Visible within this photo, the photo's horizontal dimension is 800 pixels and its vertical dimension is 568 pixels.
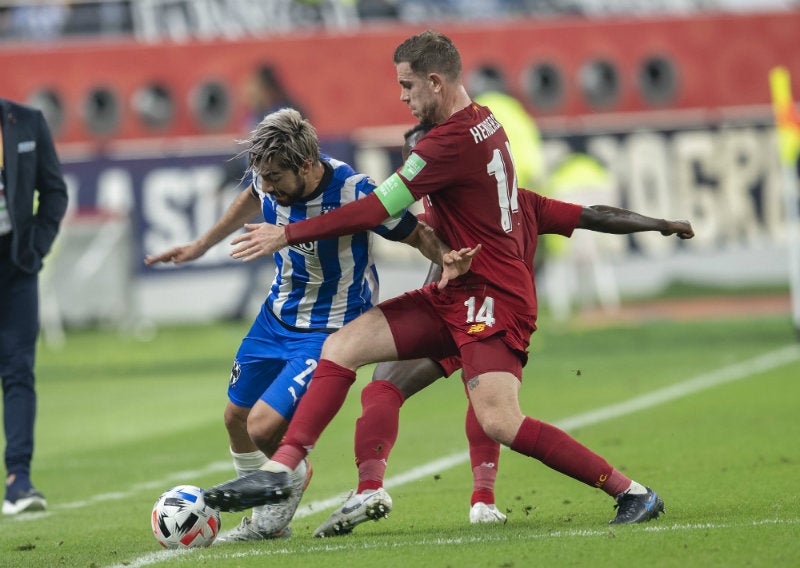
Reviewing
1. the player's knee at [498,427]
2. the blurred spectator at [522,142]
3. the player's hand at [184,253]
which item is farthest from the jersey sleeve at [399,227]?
the blurred spectator at [522,142]

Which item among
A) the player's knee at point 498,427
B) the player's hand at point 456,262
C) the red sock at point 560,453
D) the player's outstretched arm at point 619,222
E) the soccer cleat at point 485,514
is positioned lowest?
the soccer cleat at point 485,514

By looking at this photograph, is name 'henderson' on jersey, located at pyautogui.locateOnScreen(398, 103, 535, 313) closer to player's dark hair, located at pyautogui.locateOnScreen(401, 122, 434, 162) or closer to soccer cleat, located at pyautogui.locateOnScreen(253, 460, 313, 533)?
player's dark hair, located at pyautogui.locateOnScreen(401, 122, 434, 162)

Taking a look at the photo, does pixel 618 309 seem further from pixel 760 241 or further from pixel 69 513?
pixel 69 513

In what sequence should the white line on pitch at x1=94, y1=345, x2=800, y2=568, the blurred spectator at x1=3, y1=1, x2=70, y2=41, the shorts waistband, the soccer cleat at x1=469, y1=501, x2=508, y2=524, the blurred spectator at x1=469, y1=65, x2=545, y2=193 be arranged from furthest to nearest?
the blurred spectator at x1=3, y1=1, x2=70, y2=41, the blurred spectator at x1=469, y1=65, x2=545, y2=193, the shorts waistband, the white line on pitch at x1=94, y1=345, x2=800, y2=568, the soccer cleat at x1=469, y1=501, x2=508, y2=524

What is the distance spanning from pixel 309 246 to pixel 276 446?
86 cm

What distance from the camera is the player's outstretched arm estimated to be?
6383 mm

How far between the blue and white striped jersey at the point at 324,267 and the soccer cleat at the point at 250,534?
86cm

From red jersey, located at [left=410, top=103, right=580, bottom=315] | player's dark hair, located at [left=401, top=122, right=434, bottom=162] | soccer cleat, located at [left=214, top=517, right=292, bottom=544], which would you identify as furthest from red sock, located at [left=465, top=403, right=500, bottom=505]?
player's dark hair, located at [left=401, top=122, right=434, bottom=162]

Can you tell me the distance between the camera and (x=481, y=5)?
26266mm

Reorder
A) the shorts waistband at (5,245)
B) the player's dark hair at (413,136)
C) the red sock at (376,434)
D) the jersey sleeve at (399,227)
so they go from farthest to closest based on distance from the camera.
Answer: the shorts waistband at (5,245)
the player's dark hair at (413,136)
the red sock at (376,434)
the jersey sleeve at (399,227)

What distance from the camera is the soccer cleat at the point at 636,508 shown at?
6.04m

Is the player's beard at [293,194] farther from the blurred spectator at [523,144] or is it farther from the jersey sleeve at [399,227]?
the blurred spectator at [523,144]

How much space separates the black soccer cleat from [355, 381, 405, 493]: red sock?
70 centimetres

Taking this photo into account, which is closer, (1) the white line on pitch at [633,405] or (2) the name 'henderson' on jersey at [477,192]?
(2) the name 'henderson' on jersey at [477,192]
